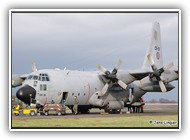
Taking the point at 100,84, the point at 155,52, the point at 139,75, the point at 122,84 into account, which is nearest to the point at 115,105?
the point at 122,84

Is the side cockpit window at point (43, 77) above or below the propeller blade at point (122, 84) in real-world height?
above

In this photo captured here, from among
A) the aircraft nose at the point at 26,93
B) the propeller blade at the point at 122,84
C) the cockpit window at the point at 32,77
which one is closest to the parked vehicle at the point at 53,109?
the aircraft nose at the point at 26,93

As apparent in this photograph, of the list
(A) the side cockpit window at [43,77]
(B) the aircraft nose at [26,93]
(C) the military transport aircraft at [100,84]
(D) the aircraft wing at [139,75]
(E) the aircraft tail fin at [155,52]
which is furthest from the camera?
(D) the aircraft wing at [139,75]

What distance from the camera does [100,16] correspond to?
1038 centimetres

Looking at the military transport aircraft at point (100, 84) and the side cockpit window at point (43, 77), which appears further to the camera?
the side cockpit window at point (43, 77)

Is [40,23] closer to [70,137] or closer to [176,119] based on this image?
[70,137]

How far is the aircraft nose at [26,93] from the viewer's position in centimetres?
1344

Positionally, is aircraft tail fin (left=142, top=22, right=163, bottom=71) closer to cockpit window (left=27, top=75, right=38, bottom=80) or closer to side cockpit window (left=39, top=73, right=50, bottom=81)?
side cockpit window (left=39, top=73, right=50, bottom=81)

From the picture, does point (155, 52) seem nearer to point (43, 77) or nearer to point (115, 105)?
point (115, 105)

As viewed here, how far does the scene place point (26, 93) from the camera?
13.9 meters

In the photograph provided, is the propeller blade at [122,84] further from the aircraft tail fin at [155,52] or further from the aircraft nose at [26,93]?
the aircraft nose at [26,93]

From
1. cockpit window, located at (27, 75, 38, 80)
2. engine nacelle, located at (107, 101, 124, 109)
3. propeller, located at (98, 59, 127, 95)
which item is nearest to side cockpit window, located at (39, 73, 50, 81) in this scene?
cockpit window, located at (27, 75, 38, 80)

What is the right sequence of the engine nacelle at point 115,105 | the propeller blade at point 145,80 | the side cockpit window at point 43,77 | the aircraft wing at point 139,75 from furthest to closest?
the propeller blade at point 145,80 → the aircraft wing at point 139,75 → the engine nacelle at point 115,105 → the side cockpit window at point 43,77

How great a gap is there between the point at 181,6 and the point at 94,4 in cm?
239
